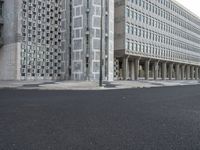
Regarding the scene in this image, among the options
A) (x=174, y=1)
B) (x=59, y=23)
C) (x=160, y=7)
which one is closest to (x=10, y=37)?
(x=59, y=23)

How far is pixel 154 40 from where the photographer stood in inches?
2505

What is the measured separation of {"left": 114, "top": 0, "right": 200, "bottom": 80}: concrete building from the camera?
54.6 metres

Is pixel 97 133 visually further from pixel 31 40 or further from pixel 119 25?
pixel 119 25

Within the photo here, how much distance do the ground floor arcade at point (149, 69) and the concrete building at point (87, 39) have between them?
873cm

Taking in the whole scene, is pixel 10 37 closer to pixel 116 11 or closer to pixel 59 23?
pixel 59 23

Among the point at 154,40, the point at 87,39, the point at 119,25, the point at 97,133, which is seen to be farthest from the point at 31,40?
the point at 97,133

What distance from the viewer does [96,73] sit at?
46781 mm

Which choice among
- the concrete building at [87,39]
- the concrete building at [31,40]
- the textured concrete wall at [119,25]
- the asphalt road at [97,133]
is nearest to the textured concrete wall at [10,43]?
the concrete building at [31,40]

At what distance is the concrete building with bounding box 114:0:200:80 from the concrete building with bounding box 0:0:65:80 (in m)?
13.9

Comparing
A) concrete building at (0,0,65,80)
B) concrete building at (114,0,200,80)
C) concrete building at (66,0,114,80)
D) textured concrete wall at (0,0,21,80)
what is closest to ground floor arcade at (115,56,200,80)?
concrete building at (114,0,200,80)

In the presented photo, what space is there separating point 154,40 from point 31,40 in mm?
32234

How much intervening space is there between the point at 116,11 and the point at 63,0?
1221 centimetres

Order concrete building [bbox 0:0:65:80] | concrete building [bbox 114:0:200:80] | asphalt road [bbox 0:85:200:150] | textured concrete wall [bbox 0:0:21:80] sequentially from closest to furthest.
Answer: asphalt road [bbox 0:85:200:150] < textured concrete wall [bbox 0:0:21:80] < concrete building [bbox 0:0:65:80] < concrete building [bbox 114:0:200:80]

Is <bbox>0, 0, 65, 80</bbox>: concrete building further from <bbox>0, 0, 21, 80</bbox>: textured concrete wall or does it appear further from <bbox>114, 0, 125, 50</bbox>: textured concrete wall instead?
<bbox>114, 0, 125, 50</bbox>: textured concrete wall
